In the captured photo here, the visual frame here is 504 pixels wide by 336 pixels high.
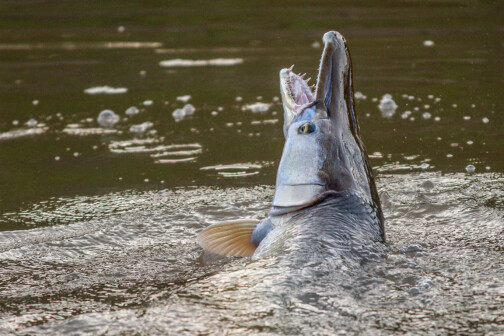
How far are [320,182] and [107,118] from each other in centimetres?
403

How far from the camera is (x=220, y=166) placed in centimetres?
662

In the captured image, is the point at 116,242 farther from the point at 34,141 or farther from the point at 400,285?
the point at 34,141

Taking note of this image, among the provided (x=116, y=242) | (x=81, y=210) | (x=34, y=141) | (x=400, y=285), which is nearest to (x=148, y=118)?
(x=34, y=141)

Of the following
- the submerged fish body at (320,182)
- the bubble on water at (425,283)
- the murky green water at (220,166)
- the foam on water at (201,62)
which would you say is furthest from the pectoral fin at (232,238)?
the foam on water at (201,62)

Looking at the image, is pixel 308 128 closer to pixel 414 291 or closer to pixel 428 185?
pixel 414 291

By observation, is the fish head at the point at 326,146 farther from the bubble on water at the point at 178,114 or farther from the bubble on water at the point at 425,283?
the bubble on water at the point at 178,114

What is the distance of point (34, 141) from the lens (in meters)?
7.51

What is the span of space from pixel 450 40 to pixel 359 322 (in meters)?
8.53

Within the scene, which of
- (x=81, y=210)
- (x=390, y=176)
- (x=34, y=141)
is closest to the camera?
(x=81, y=210)

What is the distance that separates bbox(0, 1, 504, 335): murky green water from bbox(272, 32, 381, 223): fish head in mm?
423

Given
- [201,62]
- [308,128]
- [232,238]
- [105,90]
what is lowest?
[232,238]

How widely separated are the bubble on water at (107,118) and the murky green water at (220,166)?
0.19m

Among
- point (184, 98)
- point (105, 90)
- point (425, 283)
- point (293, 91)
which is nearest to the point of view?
point (425, 283)

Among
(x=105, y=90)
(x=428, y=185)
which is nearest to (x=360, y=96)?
(x=105, y=90)
